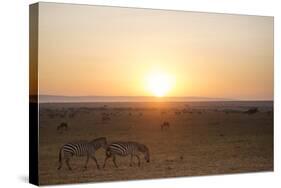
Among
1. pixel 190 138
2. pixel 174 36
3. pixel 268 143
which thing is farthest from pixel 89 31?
pixel 268 143

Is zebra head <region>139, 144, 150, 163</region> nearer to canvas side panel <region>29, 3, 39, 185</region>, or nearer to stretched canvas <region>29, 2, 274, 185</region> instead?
stretched canvas <region>29, 2, 274, 185</region>

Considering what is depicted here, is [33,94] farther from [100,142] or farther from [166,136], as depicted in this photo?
[166,136]

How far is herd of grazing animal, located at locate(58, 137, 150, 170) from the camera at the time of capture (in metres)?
10.8

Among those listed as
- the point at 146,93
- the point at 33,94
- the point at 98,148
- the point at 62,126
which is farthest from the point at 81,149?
the point at 146,93

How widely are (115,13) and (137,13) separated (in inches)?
13.7

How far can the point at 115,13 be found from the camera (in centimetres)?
1109

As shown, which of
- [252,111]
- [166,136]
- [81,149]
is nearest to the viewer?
[81,149]

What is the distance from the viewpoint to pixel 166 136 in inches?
452

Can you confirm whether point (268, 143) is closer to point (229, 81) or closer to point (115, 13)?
point (229, 81)

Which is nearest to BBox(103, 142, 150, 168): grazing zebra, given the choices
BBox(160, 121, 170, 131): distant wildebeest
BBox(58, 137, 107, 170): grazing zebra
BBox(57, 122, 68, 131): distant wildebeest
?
BBox(58, 137, 107, 170): grazing zebra

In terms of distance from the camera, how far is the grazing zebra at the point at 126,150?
11.1m

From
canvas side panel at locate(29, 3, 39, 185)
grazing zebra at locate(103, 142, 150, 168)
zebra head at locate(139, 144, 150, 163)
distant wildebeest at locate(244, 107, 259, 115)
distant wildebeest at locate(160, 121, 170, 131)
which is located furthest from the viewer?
distant wildebeest at locate(244, 107, 259, 115)

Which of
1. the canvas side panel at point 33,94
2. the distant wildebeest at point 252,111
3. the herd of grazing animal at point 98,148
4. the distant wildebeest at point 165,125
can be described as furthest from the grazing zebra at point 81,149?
the distant wildebeest at point 252,111

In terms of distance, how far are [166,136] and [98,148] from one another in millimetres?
1035
